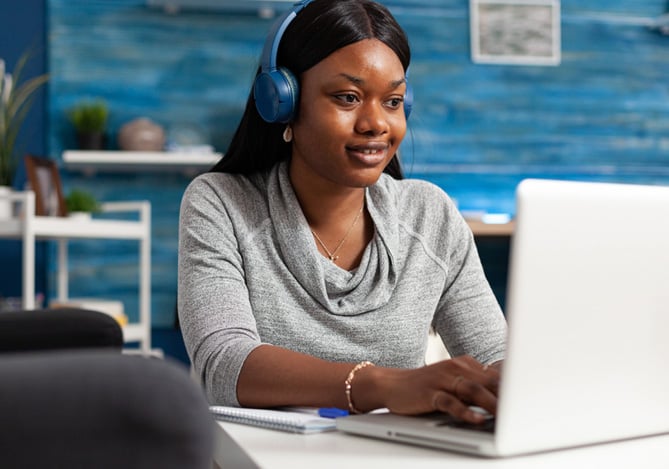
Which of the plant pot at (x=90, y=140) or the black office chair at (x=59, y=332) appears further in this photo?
the plant pot at (x=90, y=140)

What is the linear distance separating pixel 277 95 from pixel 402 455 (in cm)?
68

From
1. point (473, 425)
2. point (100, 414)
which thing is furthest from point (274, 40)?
point (100, 414)

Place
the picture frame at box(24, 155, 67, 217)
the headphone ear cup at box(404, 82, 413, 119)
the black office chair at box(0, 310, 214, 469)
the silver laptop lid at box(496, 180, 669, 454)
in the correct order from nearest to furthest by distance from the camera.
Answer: the black office chair at box(0, 310, 214, 469), the silver laptop lid at box(496, 180, 669, 454), the headphone ear cup at box(404, 82, 413, 119), the picture frame at box(24, 155, 67, 217)

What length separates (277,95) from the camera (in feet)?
4.16

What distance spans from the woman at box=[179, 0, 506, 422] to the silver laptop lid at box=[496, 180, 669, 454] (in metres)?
0.47

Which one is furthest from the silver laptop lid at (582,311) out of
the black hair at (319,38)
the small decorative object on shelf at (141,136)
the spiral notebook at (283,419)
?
the small decorative object on shelf at (141,136)

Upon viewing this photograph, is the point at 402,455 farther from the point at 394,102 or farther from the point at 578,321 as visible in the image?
the point at 394,102

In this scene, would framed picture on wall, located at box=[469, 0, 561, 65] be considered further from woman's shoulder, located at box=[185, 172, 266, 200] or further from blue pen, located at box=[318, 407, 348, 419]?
blue pen, located at box=[318, 407, 348, 419]

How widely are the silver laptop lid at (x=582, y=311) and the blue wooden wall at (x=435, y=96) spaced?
3.06 meters

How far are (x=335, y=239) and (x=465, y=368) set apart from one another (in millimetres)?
592

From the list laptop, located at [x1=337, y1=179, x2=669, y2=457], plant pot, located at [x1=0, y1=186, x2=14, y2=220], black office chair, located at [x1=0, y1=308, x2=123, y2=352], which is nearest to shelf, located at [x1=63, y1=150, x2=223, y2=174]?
plant pot, located at [x1=0, y1=186, x2=14, y2=220]

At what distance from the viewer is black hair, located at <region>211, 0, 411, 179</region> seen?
4.17ft

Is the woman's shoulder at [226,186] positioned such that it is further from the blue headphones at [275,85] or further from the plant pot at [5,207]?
the plant pot at [5,207]

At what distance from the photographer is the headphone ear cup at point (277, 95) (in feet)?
4.16
